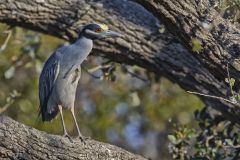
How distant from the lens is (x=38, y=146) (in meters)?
5.99

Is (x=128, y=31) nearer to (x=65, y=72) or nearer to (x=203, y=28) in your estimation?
(x=65, y=72)

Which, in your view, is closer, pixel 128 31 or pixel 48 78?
Result: pixel 128 31

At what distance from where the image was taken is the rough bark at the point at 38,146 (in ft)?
19.4

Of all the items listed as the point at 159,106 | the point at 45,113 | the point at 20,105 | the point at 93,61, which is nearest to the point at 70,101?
the point at 45,113

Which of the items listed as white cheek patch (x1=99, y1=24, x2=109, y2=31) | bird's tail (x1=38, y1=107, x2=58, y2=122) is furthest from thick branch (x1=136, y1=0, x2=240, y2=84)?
bird's tail (x1=38, y1=107, x2=58, y2=122)

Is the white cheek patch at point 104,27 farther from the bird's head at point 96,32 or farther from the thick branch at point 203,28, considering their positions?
the thick branch at point 203,28

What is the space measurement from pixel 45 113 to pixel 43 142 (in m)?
1.80

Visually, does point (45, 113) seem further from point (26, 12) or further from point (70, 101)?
point (26, 12)

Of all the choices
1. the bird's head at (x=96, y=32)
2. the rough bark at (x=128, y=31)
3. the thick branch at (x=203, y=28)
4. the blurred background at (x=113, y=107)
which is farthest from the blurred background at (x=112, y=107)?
the thick branch at (x=203, y=28)

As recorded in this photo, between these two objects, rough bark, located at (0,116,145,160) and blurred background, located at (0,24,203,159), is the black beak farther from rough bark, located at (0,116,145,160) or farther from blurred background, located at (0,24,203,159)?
blurred background, located at (0,24,203,159)

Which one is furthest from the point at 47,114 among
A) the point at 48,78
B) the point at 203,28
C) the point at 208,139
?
the point at 203,28

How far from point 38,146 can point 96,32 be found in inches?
65.0

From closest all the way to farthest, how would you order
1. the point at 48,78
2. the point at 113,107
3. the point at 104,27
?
the point at 104,27
the point at 48,78
the point at 113,107

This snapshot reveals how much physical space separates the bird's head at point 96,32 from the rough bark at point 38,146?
1385mm
